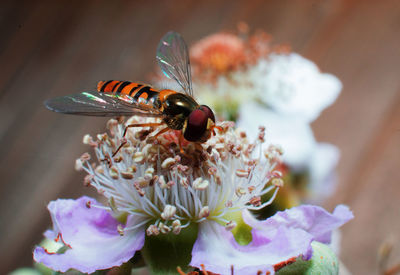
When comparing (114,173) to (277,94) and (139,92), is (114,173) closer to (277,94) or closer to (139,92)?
(139,92)

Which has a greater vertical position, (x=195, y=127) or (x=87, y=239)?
(x=195, y=127)

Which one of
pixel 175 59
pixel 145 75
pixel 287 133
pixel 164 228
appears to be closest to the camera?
pixel 164 228

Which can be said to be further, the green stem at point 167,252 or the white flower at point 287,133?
the white flower at point 287,133

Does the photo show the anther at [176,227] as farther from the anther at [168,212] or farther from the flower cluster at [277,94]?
the flower cluster at [277,94]

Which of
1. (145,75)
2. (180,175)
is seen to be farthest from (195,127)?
(145,75)

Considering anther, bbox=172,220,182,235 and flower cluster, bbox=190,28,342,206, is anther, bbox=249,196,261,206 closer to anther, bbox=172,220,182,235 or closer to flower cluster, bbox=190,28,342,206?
anther, bbox=172,220,182,235

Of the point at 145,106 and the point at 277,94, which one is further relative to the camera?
the point at 277,94

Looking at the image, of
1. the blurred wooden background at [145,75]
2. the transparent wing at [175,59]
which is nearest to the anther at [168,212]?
the transparent wing at [175,59]

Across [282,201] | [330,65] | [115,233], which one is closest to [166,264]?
[115,233]

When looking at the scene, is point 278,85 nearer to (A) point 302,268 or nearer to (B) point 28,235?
(A) point 302,268
